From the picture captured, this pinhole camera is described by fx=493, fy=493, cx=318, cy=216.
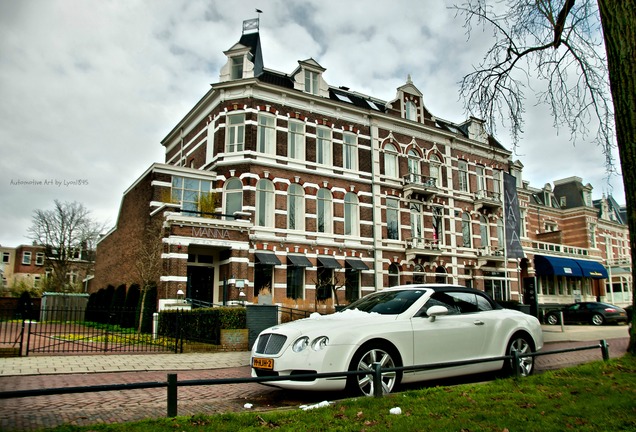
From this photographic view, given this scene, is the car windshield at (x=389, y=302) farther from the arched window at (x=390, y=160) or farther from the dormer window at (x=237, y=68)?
the arched window at (x=390, y=160)

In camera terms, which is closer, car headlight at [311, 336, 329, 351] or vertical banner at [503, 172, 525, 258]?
car headlight at [311, 336, 329, 351]

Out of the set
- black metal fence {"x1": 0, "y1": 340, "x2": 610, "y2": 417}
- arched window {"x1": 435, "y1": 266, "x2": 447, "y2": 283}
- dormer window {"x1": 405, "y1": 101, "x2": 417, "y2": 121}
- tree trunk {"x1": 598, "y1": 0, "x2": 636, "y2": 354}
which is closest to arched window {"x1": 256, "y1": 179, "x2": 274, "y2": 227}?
dormer window {"x1": 405, "y1": 101, "x2": 417, "y2": 121}

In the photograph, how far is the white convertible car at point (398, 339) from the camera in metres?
6.87

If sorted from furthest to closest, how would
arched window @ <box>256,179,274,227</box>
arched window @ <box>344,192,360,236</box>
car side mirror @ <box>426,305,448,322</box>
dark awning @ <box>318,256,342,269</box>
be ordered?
arched window @ <box>344,192,360,236</box> < dark awning @ <box>318,256,342,269</box> < arched window @ <box>256,179,274,227</box> < car side mirror @ <box>426,305,448,322</box>

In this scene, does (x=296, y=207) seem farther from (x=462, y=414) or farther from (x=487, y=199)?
(x=462, y=414)

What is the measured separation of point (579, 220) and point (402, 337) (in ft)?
165

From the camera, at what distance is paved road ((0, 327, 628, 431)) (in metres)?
5.98

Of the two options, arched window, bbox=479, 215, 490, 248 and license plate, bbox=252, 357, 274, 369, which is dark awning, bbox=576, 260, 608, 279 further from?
license plate, bbox=252, 357, 274, 369

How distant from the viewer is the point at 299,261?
26125 mm

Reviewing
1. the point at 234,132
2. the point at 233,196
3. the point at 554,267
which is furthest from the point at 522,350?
the point at 554,267

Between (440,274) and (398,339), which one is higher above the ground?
(440,274)

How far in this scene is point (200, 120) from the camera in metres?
29.8

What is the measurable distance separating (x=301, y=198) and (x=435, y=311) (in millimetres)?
20262

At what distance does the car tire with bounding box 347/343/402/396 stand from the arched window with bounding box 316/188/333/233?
20.9 m
